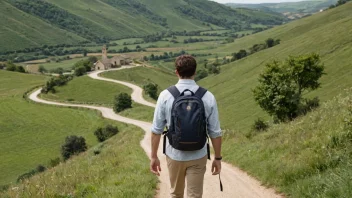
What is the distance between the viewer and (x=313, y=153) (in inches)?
436

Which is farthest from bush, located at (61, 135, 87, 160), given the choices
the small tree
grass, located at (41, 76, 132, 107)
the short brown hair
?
the short brown hair

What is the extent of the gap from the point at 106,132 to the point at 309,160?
149 ft

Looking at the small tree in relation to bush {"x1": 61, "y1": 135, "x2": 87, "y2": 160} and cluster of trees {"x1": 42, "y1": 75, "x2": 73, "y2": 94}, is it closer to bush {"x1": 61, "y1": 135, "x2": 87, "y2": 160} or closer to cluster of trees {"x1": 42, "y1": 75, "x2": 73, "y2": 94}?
bush {"x1": 61, "y1": 135, "x2": 87, "y2": 160}

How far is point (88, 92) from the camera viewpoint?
96375 mm

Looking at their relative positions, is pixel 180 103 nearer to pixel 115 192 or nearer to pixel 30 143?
pixel 115 192

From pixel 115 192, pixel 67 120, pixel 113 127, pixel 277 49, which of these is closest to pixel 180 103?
pixel 115 192

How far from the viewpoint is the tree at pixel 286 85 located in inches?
1455

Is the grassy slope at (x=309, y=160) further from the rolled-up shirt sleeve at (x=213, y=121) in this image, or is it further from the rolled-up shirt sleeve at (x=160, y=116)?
the rolled-up shirt sleeve at (x=160, y=116)

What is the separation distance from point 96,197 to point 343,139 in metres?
6.69

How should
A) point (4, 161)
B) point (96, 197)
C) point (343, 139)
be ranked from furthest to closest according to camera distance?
point (4, 161) < point (343, 139) < point (96, 197)

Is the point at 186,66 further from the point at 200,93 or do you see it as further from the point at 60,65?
the point at 60,65

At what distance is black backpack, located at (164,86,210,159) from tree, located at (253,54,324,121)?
28.8 meters

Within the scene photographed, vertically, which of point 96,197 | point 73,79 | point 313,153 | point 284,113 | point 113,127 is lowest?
point 73,79

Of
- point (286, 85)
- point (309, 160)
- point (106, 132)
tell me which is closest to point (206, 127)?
point (309, 160)
